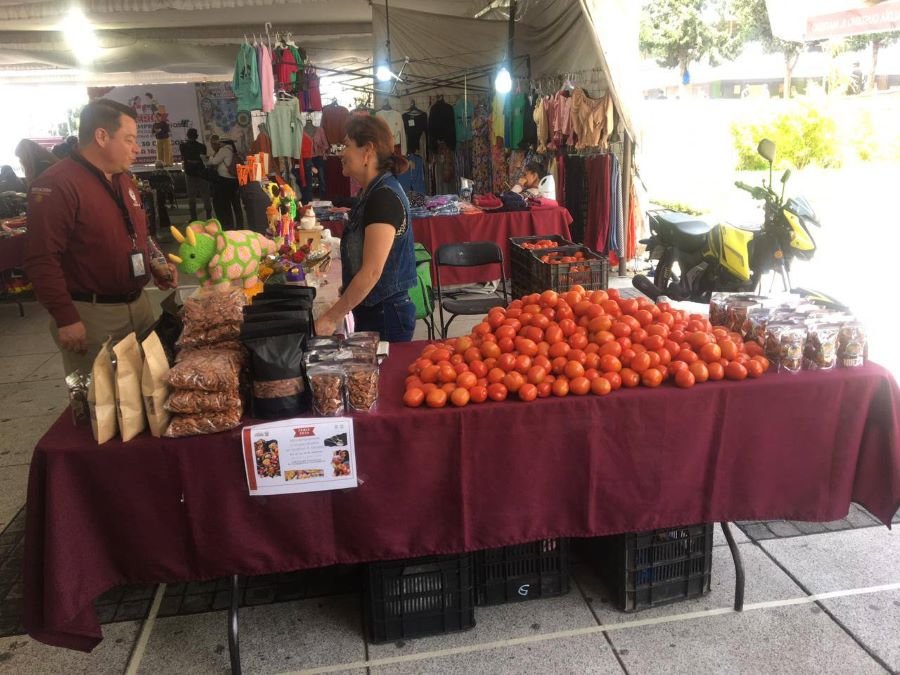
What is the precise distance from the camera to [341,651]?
2.30m

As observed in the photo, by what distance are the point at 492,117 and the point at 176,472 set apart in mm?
7812

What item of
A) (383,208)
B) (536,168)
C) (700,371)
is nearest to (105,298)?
(383,208)

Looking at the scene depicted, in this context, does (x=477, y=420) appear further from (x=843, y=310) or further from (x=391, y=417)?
(x=843, y=310)

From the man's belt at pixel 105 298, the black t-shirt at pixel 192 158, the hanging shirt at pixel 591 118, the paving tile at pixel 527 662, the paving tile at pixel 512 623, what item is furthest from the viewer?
the black t-shirt at pixel 192 158

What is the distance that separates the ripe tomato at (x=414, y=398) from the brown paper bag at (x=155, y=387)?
692 millimetres

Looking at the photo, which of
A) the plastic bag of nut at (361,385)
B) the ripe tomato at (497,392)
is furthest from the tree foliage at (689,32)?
the plastic bag of nut at (361,385)

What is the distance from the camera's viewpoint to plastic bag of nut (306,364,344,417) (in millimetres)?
1984

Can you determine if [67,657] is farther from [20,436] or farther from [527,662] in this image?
[20,436]

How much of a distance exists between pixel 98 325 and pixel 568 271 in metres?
2.65

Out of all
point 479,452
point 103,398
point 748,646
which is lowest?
point 748,646

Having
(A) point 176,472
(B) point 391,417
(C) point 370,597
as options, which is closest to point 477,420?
(B) point 391,417

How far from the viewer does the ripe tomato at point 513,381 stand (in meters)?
2.12

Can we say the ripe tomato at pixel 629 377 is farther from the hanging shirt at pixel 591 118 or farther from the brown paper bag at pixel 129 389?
the hanging shirt at pixel 591 118

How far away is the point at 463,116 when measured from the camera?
9562mm
